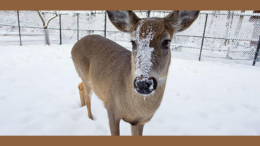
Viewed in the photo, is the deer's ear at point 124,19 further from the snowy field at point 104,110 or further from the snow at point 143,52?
the snowy field at point 104,110

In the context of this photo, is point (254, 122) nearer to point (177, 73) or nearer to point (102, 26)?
point (177, 73)

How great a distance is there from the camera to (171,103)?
13.8 ft

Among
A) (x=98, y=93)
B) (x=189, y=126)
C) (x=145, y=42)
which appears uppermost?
(x=145, y=42)

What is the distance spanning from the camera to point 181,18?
2266mm

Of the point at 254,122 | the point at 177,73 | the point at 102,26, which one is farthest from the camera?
the point at 102,26

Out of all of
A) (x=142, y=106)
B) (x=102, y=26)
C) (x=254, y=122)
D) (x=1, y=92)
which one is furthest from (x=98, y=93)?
(x=102, y=26)

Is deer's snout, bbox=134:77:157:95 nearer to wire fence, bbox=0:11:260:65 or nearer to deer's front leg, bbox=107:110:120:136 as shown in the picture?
deer's front leg, bbox=107:110:120:136

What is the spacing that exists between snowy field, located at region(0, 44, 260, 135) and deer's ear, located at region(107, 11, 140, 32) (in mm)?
1866

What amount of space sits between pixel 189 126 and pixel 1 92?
4474 mm

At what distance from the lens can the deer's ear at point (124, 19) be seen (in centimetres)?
223

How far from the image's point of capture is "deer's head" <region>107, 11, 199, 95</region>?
1.56 m

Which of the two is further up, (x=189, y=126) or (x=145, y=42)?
(x=145, y=42)

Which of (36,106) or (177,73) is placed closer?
(36,106)

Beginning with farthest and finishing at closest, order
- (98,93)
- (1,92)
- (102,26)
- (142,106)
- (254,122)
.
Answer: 1. (102,26)
2. (1,92)
3. (254,122)
4. (98,93)
5. (142,106)
